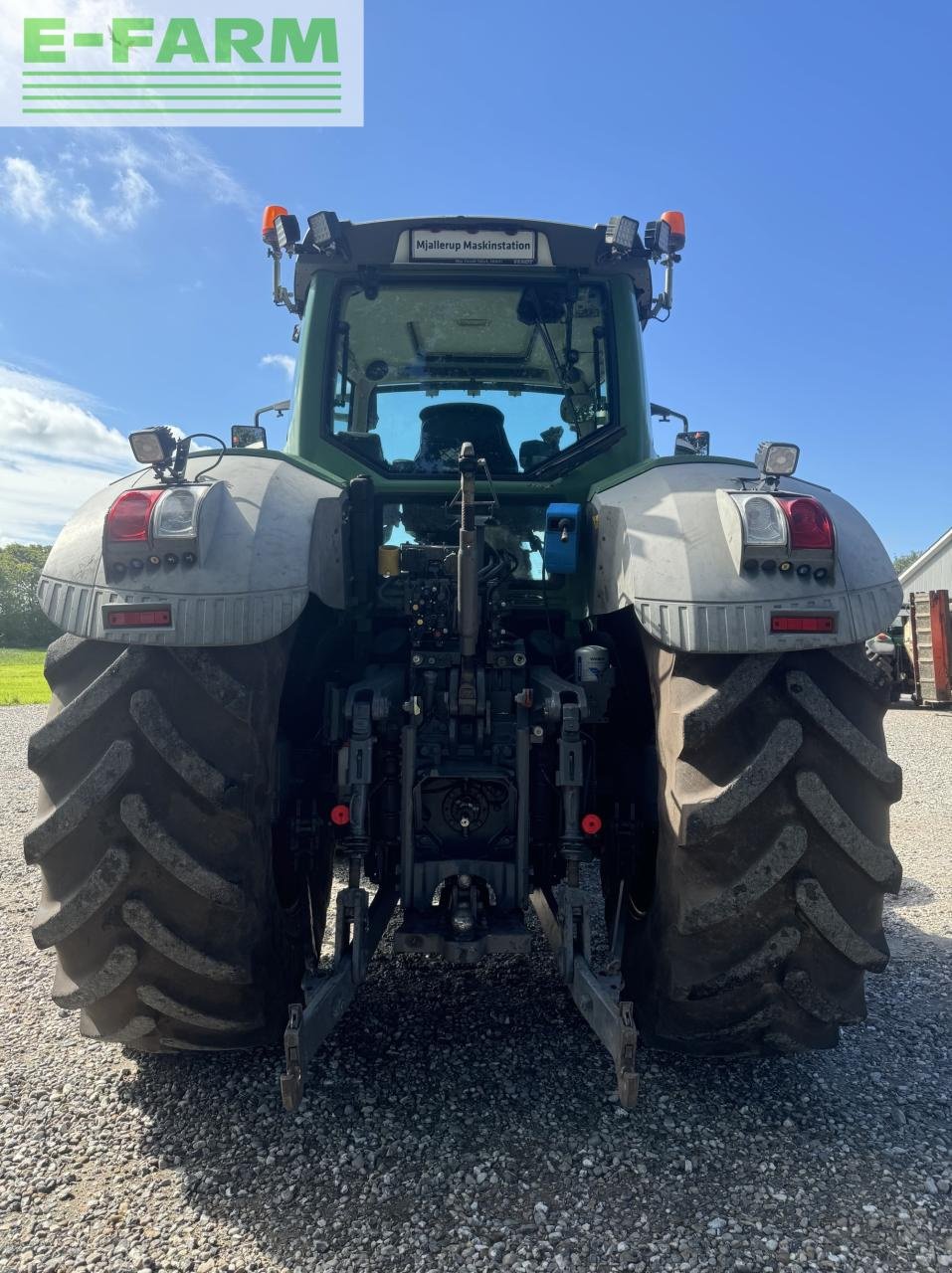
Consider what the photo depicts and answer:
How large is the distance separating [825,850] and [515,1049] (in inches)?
47.5

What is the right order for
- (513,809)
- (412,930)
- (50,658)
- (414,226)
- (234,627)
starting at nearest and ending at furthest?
(234,627)
(50,658)
(412,930)
(513,809)
(414,226)

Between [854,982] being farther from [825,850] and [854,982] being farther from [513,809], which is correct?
[513,809]

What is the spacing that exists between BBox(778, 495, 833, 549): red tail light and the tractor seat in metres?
1.29

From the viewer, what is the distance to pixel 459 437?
10.8ft

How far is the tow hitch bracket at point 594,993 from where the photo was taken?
1817 millimetres

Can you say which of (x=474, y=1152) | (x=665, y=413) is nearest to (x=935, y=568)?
(x=665, y=413)

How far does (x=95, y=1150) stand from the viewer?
217 cm

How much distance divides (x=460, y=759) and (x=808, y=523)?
3.92 ft

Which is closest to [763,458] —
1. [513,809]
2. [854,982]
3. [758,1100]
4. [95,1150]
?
[513,809]

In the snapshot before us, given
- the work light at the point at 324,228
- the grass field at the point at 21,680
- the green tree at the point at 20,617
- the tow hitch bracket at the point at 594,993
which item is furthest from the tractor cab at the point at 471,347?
the green tree at the point at 20,617

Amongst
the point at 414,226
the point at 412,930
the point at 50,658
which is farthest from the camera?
the point at 414,226

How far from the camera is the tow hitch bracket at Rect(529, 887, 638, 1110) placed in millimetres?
1817

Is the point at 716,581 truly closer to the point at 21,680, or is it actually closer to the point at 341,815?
the point at 341,815

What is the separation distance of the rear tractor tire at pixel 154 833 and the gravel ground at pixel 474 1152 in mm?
361
